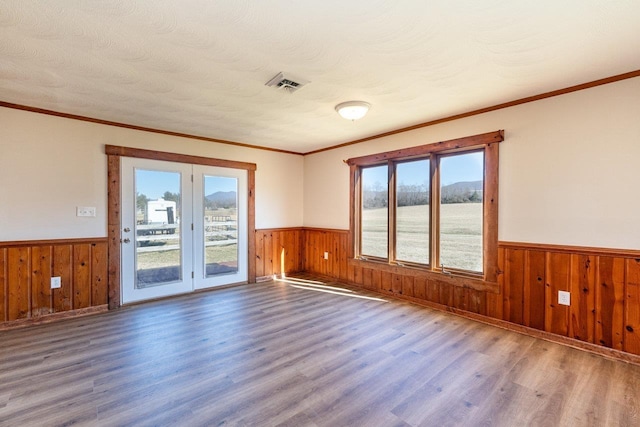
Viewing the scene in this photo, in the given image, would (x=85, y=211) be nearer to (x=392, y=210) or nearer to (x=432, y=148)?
(x=392, y=210)

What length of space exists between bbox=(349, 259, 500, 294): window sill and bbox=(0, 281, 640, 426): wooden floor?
44 centimetres

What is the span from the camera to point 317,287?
16.1 ft

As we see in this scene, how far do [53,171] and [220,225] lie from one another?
2.19m

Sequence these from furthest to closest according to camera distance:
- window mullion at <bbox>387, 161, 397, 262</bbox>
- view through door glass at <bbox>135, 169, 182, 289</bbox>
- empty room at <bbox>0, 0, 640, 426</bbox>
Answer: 1. window mullion at <bbox>387, 161, 397, 262</bbox>
2. view through door glass at <bbox>135, 169, 182, 289</bbox>
3. empty room at <bbox>0, 0, 640, 426</bbox>

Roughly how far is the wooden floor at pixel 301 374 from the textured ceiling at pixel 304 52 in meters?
2.50

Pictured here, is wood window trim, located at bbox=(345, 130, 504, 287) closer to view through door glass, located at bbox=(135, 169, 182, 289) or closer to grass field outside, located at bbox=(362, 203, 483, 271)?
grass field outside, located at bbox=(362, 203, 483, 271)

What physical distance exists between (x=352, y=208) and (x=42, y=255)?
13.7ft

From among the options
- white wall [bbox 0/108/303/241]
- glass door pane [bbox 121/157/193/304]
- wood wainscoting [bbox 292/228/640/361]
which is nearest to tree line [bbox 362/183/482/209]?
wood wainscoting [bbox 292/228/640/361]

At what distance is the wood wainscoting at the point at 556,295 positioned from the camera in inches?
101

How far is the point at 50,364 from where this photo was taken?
8.04 feet

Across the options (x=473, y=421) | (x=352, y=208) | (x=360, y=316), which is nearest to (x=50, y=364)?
(x=360, y=316)

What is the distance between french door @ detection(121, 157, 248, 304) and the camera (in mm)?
4051

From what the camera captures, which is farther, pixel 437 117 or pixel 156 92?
pixel 437 117

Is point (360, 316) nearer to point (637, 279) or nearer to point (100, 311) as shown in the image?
point (637, 279)
